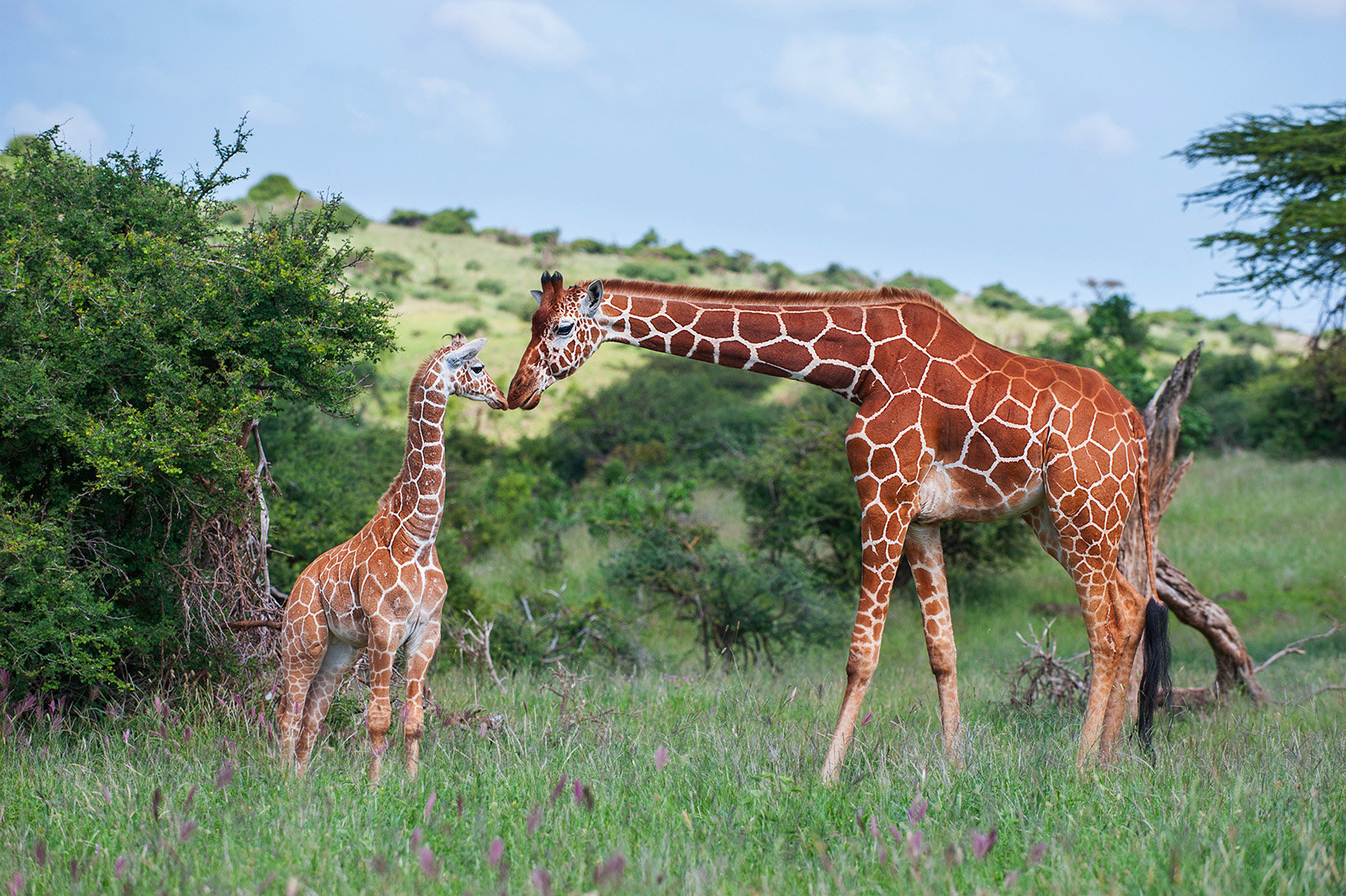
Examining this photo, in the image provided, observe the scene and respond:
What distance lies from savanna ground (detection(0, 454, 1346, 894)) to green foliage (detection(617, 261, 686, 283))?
137ft

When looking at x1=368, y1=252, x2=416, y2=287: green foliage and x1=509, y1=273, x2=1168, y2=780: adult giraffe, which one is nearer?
x1=509, y1=273, x2=1168, y2=780: adult giraffe

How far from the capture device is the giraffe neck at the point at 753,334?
5.58m

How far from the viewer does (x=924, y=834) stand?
13.3 ft

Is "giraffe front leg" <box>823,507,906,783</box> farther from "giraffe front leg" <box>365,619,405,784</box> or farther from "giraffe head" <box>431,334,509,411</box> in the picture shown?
"giraffe front leg" <box>365,619,405,784</box>

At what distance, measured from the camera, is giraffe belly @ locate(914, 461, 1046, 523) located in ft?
18.1

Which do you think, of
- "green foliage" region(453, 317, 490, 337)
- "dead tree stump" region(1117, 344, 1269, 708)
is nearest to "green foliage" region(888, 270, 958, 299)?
"green foliage" region(453, 317, 490, 337)

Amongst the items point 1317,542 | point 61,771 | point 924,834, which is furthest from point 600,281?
point 1317,542

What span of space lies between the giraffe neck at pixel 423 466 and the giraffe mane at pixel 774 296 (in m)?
1.19

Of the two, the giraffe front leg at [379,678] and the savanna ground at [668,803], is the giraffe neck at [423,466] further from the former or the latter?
the savanna ground at [668,803]

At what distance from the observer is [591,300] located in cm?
547

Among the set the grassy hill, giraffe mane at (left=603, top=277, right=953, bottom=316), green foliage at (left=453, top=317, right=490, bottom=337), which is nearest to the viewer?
giraffe mane at (left=603, top=277, right=953, bottom=316)

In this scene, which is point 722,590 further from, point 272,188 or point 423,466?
point 272,188

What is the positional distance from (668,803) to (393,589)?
168 centimetres

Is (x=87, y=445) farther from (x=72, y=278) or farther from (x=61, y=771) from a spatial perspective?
(x=61, y=771)
